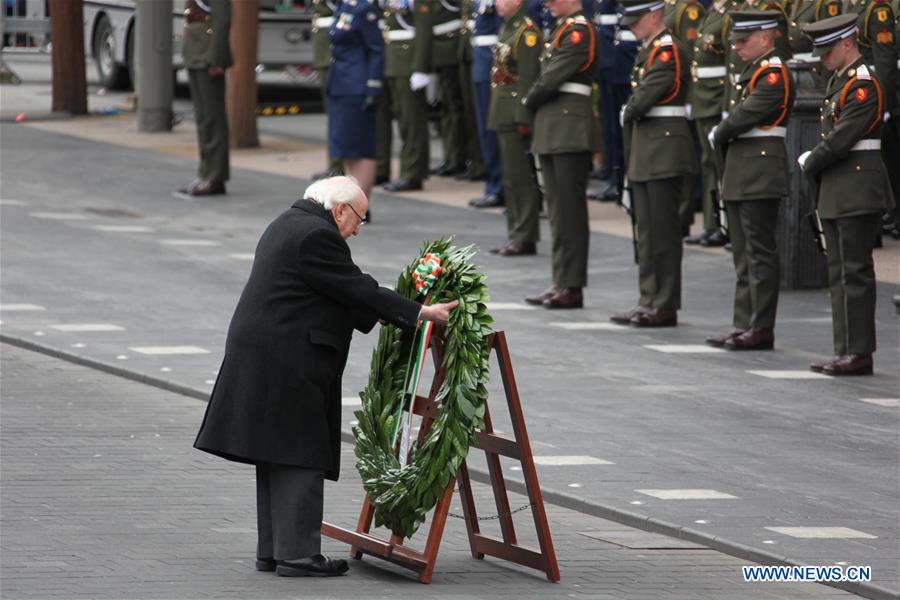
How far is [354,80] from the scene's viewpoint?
18.6 m

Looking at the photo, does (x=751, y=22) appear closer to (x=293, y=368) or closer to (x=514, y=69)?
(x=514, y=69)

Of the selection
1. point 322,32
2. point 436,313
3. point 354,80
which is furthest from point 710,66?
point 436,313

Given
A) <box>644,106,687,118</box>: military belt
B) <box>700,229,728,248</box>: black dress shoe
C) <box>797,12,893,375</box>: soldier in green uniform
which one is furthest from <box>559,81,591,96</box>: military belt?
<box>700,229,728,248</box>: black dress shoe

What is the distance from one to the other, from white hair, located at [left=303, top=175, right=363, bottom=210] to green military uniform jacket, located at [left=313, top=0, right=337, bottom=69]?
44.1 feet

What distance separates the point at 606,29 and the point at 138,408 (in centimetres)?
966

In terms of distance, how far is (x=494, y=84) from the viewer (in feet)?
54.6

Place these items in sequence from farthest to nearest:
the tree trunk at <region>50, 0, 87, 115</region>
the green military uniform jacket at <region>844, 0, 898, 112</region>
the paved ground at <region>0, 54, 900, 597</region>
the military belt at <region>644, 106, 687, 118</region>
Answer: the tree trunk at <region>50, 0, 87, 115</region> → the green military uniform jacket at <region>844, 0, 898, 112</region> → the military belt at <region>644, 106, 687, 118</region> → the paved ground at <region>0, 54, 900, 597</region>

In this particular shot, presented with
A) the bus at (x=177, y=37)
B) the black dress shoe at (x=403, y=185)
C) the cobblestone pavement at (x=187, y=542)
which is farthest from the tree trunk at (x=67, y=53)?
the cobblestone pavement at (x=187, y=542)

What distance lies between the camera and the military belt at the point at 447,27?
801 inches

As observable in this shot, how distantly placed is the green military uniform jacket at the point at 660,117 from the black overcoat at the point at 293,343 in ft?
20.1

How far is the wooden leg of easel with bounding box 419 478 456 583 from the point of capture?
7.59 metres

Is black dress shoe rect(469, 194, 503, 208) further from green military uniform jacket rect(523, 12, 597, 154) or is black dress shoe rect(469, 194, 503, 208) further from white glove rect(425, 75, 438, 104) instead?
green military uniform jacket rect(523, 12, 597, 154)

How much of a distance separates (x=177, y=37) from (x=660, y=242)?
14.3 metres

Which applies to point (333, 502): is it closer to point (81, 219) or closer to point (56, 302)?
point (56, 302)
